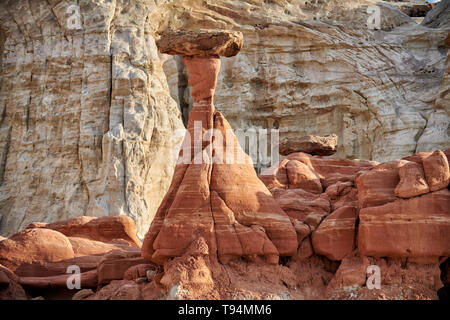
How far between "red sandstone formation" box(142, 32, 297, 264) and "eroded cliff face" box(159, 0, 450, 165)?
20378 mm

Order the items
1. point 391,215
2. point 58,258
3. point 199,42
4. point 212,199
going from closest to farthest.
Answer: point 391,215, point 212,199, point 199,42, point 58,258

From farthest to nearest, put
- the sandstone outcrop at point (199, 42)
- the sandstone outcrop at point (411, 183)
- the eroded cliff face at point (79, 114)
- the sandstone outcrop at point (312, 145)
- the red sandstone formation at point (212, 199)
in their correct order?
the eroded cliff face at point (79, 114) < the sandstone outcrop at point (312, 145) < the sandstone outcrop at point (199, 42) < the sandstone outcrop at point (411, 183) < the red sandstone formation at point (212, 199)

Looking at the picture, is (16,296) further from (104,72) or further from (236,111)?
(236,111)

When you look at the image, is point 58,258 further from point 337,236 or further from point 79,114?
point 79,114

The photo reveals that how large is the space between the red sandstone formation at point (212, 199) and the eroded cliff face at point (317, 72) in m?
20.4

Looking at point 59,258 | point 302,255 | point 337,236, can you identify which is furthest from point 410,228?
point 59,258

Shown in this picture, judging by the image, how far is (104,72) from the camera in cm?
2828

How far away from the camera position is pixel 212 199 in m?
12.4

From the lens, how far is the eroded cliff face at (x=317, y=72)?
1321 inches

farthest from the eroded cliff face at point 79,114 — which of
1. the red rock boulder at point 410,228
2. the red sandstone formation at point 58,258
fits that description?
the red rock boulder at point 410,228

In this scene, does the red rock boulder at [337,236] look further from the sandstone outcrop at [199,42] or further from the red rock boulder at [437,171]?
the sandstone outcrop at [199,42]

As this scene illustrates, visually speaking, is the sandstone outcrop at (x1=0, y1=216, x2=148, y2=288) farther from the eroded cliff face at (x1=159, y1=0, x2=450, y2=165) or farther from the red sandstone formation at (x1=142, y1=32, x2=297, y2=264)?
the eroded cliff face at (x1=159, y1=0, x2=450, y2=165)

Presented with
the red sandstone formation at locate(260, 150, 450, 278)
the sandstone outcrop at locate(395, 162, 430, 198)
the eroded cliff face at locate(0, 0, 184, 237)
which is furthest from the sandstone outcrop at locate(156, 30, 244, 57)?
the eroded cliff face at locate(0, 0, 184, 237)

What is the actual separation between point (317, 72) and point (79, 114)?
13844 millimetres
